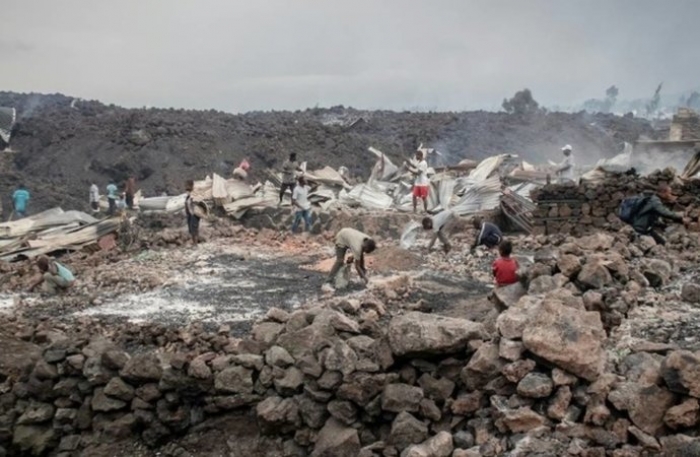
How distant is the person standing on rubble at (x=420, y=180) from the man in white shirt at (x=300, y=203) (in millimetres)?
2246

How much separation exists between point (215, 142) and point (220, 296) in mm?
18948

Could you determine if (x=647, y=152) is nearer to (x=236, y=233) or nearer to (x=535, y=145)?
(x=236, y=233)

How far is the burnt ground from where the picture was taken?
2448 cm

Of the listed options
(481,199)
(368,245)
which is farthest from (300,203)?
(368,245)

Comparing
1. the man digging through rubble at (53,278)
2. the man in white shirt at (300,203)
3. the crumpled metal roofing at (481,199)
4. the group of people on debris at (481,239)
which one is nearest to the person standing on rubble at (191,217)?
the group of people on debris at (481,239)

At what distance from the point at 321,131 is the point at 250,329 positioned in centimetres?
2134

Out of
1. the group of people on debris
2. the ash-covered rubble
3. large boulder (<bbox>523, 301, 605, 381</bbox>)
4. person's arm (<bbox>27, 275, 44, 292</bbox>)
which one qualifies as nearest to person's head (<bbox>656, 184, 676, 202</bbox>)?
the group of people on debris

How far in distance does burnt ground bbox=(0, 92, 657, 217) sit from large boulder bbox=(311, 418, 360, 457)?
17.6 m

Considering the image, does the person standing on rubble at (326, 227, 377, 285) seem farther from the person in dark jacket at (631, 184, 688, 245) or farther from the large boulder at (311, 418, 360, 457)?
the person in dark jacket at (631, 184, 688, 245)

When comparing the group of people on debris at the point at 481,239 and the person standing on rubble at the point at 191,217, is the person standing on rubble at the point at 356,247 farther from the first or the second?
the person standing on rubble at the point at 191,217

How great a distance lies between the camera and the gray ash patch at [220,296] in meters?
7.88

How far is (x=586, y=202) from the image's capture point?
37.3 feet

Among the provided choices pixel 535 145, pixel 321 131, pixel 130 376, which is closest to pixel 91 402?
pixel 130 376

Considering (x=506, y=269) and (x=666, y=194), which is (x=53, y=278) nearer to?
(x=506, y=269)
